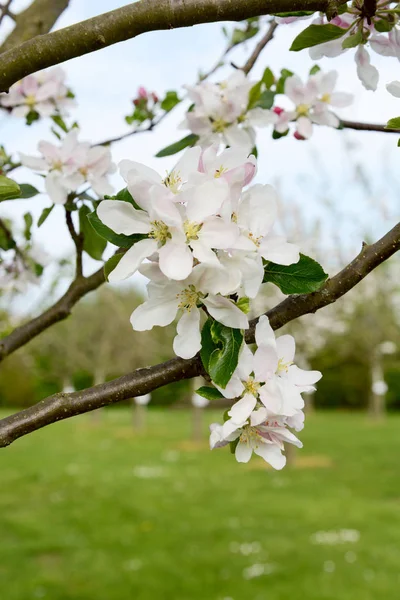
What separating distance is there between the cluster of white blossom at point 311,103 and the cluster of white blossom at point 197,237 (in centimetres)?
126

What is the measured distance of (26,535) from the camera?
7785mm

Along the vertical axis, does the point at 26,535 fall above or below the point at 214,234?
below

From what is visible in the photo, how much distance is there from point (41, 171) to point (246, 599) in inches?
195

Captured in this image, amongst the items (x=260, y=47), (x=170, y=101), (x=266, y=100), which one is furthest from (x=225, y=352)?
(x=170, y=101)

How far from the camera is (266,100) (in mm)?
1988

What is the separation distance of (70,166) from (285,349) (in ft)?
3.04

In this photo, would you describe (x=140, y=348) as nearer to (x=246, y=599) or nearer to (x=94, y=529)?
(x=94, y=529)

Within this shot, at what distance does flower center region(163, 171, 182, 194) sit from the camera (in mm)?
842

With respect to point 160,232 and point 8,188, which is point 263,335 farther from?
point 8,188

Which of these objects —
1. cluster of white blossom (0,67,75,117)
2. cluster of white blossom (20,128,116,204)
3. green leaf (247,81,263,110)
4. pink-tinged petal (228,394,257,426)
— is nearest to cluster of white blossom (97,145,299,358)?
pink-tinged petal (228,394,257,426)

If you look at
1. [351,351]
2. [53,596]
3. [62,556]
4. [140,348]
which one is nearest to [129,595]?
[53,596]

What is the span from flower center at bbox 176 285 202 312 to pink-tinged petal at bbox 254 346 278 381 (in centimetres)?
12

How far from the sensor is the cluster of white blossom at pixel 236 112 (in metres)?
1.84

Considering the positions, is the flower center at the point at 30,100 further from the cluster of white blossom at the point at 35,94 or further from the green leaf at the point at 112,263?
the green leaf at the point at 112,263
